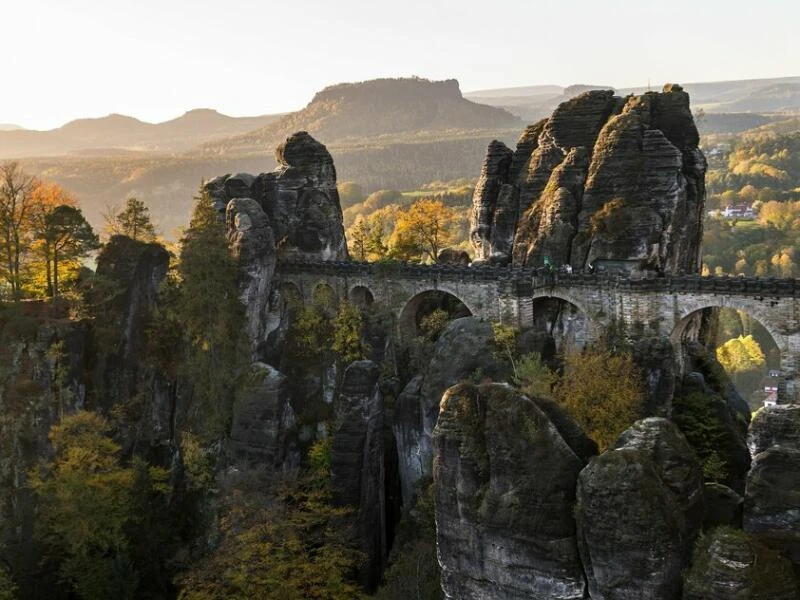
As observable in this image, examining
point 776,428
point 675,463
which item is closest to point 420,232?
point 776,428

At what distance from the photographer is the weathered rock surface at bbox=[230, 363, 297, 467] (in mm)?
40719

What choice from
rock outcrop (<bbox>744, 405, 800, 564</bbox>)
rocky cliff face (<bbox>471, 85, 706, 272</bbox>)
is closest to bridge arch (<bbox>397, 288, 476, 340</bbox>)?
rocky cliff face (<bbox>471, 85, 706, 272</bbox>)

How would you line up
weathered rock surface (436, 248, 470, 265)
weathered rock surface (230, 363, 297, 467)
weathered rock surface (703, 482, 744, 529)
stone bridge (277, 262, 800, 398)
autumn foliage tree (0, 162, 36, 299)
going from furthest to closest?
weathered rock surface (436, 248, 470, 265)
autumn foliage tree (0, 162, 36, 299)
weathered rock surface (230, 363, 297, 467)
stone bridge (277, 262, 800, 398)
weathered rock surface (703, 482, 744, 529)

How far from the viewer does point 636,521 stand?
1794 centimetres

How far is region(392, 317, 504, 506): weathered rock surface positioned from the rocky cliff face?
10460mm

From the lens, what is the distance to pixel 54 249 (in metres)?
46.3

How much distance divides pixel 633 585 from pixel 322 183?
4243cm

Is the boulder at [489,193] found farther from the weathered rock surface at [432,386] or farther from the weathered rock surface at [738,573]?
the weathered rock surface at [738,573]

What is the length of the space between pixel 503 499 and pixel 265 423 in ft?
75.3

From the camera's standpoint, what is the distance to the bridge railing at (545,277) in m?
39.4

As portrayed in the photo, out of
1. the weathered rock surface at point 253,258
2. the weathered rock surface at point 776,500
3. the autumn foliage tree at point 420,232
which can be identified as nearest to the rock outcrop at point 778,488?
the weathered rock surface at point 776,500

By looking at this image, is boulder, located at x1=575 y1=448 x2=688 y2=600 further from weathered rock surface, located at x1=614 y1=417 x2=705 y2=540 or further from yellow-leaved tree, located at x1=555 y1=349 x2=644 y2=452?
yellow-leaved tree, located at x1=555 y1=349 x2=644 y2=452

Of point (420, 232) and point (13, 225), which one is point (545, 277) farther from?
point (13, 225)

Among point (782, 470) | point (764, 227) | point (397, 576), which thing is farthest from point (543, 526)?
point (764, 227)
